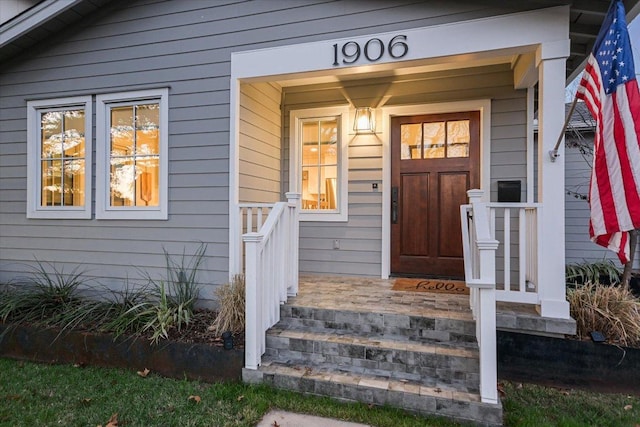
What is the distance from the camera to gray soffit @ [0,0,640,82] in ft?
10.1

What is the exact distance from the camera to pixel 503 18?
3.04 m

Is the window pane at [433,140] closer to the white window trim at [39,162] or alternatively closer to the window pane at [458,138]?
the window pane at [458,138]

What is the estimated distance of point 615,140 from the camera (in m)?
2.37

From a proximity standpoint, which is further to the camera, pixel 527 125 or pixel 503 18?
pixel 527 125

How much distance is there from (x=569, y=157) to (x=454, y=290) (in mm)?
4227

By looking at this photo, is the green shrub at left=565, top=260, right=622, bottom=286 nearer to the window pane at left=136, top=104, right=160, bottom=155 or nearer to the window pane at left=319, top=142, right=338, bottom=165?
the window pane at left=319, top=142, right=338, bottom=165

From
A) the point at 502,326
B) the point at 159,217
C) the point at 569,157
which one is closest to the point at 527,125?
the point at 502,326

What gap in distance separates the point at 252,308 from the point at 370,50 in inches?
98.9

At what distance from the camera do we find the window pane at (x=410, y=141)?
4453 millimetres

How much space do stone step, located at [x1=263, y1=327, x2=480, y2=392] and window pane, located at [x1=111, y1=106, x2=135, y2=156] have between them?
277 centimetres

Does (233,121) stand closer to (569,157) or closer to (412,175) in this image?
(412,175)

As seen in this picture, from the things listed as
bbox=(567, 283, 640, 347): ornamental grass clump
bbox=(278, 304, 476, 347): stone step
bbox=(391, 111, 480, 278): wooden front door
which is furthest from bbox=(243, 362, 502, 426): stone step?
bbox=(391, 111, 480, 278): wooden front door

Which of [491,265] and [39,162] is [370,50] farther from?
[39,162]

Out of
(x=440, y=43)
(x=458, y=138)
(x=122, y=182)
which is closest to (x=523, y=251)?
(x=458, y=138)
